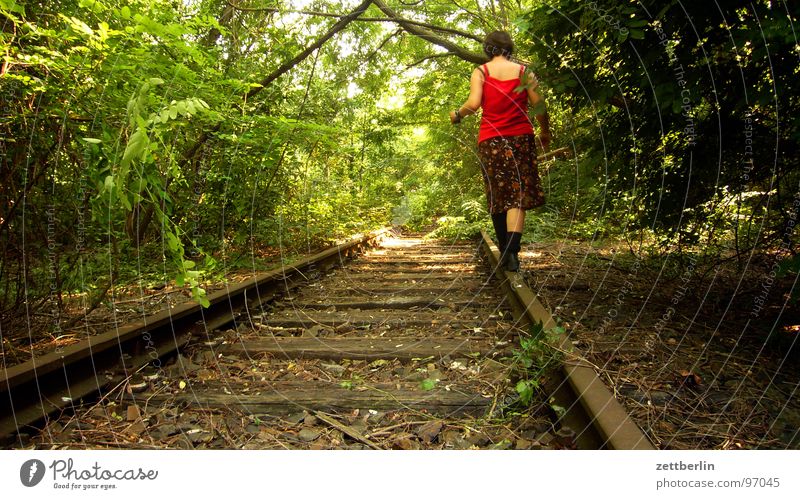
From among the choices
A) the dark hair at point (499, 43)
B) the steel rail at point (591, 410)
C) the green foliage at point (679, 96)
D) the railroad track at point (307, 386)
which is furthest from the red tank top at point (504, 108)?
the steel rail at point (591, 410)

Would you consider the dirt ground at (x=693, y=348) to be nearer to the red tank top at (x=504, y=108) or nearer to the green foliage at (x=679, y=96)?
the green foliage at (x=679, y=96)

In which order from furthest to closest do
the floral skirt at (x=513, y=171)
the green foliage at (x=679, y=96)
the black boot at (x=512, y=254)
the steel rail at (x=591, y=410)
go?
the black boot at (x=512, y=254) < the floral skirt at (x=513, y=171) < the green foliage at (x=679, y=96) < the steel rail at (x=591, y=410)

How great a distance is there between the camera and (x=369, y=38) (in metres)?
5.60

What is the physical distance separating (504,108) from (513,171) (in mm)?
491

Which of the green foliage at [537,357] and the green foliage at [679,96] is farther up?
the green foliage at [679,96]

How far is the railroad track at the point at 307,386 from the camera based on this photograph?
4.54ft

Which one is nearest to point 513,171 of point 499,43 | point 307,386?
point 499,43

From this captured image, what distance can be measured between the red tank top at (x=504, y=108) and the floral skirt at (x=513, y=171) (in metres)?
0.06

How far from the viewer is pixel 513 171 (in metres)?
3.26

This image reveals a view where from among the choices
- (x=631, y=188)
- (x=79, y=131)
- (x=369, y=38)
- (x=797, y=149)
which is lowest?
(x=631, y=188)

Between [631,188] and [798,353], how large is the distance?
47.9 inches

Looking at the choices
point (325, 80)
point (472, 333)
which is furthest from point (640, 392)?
point (325, 80)

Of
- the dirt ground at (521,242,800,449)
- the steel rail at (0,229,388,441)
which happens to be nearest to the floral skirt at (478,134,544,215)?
the dirt ground at (521,242,800,449)

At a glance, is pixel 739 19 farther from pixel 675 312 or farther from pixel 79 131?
pixel 79 131
